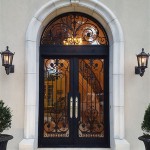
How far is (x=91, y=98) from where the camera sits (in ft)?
23.1

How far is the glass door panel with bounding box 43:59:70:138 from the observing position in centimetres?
699

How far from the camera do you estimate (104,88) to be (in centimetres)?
711

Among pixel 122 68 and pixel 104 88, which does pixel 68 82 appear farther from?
pixel 122 68

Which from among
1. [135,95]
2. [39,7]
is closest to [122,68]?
[135,95]

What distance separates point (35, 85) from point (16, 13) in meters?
1.79

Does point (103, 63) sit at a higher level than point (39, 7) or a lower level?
lower

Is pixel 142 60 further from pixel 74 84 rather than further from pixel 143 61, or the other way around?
pixel 74 84

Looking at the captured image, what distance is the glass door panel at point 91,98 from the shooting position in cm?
701

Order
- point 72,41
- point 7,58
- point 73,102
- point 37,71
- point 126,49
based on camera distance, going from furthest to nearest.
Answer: point 72,41
point 73,102
point 37,71
point 126,49
point 7,58

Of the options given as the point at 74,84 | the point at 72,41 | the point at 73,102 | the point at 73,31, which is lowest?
the point at 73,102

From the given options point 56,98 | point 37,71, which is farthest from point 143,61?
point 37,71

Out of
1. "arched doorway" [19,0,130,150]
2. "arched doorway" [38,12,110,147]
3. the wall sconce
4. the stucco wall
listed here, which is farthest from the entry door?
the wall sconce

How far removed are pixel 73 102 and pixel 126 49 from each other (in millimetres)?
1848

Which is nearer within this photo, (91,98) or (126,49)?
(126,49)
